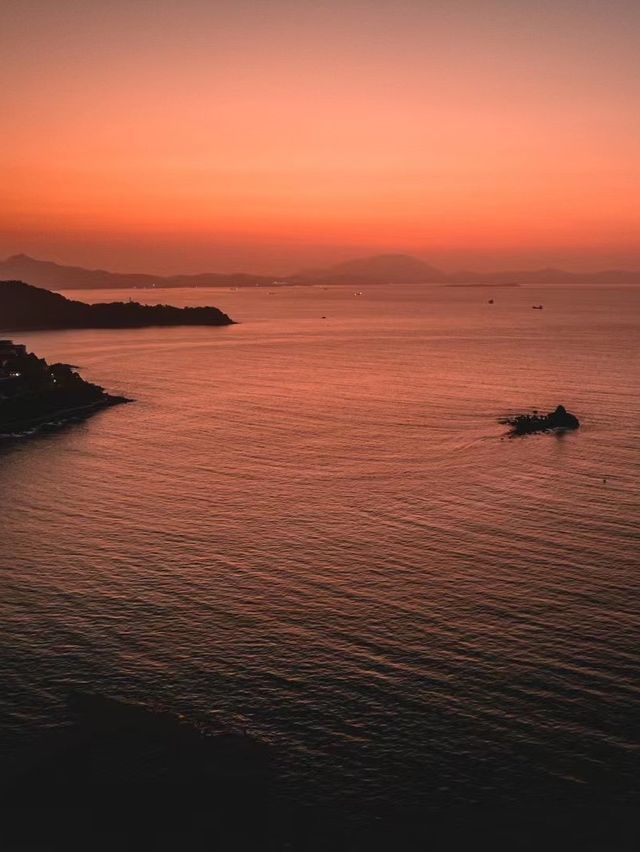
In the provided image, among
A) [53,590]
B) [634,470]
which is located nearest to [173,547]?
[53,590]

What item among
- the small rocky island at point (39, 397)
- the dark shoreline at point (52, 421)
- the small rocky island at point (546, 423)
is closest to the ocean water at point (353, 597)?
the small rocky island at point (546, 423)

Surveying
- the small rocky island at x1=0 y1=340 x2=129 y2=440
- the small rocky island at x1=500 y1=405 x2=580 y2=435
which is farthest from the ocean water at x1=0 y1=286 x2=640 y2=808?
the small rocky island at x1=0 y1=340 x2=129 y2=440

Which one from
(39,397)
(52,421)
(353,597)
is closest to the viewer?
(353,597)

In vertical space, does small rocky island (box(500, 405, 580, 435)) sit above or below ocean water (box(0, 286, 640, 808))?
above

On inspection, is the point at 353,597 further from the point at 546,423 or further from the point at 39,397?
the point at 39,397

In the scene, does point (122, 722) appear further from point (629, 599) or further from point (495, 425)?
point (495, 425)

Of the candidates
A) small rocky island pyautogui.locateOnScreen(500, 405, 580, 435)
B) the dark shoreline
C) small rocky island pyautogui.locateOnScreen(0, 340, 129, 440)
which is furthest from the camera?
small rocky island pyautogui.locateOnScreen(0, 340, 129, 440)

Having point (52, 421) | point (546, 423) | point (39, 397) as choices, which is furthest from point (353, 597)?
point (39, 397)

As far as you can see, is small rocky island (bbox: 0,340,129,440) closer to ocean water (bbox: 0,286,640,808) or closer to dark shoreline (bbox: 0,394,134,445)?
dark shoreline (bbox: 0,394,134,445)
